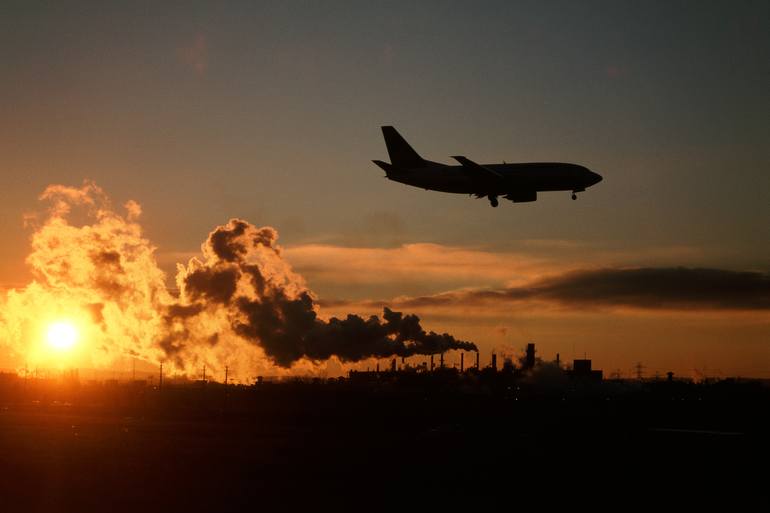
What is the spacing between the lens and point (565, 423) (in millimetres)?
114812

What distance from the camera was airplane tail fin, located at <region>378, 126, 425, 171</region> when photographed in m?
124

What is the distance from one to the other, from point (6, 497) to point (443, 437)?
49989mm

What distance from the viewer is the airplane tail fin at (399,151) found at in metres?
124

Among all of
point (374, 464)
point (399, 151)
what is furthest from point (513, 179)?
point (374, 464)

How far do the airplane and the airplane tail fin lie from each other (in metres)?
10.4

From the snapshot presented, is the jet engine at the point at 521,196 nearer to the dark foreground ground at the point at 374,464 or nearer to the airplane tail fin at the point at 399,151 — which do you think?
the airplane tail fin at the point at 399,151

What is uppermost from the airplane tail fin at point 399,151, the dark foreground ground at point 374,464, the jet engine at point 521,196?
the airplane tail fin at point 399,151

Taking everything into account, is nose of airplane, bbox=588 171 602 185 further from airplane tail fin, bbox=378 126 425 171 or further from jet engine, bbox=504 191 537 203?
airplane tail fin, bbox=378 126 425 171

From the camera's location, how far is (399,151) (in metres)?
128

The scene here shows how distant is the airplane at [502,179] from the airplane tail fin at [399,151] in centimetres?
1043

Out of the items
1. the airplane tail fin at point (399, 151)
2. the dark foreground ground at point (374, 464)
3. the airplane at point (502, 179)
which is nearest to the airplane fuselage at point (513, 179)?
the airplane at point (502, 179)

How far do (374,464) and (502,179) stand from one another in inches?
2146

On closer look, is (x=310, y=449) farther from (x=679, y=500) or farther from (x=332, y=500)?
(x=679, y=500)

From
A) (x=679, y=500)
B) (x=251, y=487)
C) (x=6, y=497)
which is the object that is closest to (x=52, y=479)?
(x=6, y=497)
